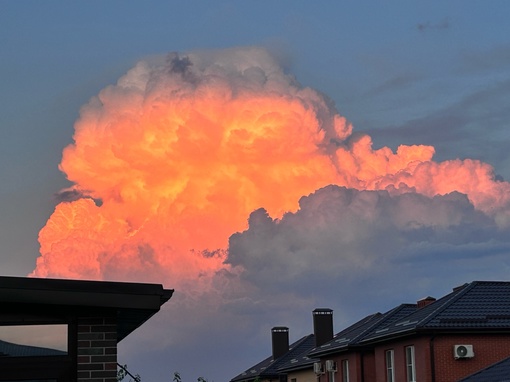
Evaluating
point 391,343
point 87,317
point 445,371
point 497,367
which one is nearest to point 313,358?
point 391,343

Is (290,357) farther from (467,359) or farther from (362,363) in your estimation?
(467,359)

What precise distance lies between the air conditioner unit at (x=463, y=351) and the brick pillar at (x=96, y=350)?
1089 inches

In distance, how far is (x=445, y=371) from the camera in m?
37.2

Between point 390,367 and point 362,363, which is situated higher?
point 362,363

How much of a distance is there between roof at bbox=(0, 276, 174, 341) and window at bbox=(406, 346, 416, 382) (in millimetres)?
28546

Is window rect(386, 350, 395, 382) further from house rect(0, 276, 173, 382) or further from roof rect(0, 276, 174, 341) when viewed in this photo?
house rect(0, 276, 173, 382)

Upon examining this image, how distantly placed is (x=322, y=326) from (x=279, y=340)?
41.8 feet

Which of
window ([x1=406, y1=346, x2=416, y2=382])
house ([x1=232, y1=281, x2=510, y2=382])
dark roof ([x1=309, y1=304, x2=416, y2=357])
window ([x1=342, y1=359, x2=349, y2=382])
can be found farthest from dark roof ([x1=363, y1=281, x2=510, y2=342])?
window ([x1=342, y1=359, x2=349, y2=382])

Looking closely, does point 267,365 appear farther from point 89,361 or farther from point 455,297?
point 89,361

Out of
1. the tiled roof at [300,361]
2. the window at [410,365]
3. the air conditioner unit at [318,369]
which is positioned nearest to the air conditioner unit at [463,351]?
the window at [410,365]

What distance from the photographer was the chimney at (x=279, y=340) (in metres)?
71.9

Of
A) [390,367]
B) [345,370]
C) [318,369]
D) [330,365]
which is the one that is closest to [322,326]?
[318,369]

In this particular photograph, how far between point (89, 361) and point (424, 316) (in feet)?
96.5

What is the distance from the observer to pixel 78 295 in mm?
Answer: 11195
